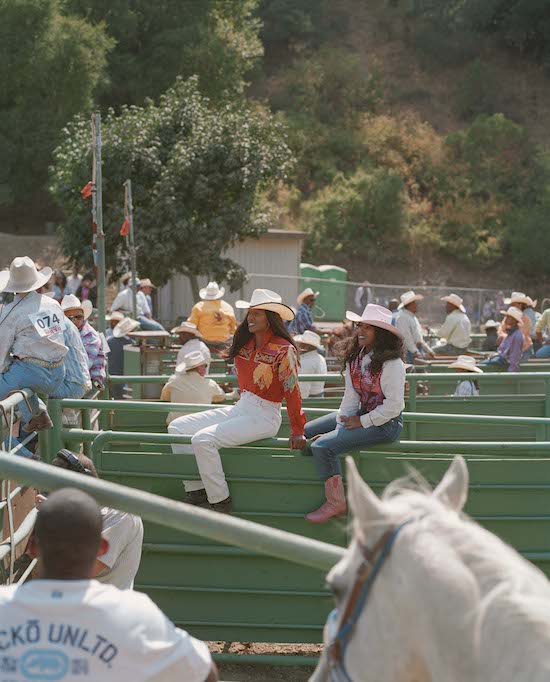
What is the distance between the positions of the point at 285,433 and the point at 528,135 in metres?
41.1

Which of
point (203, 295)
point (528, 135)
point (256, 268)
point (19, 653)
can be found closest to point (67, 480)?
point (19, 653)

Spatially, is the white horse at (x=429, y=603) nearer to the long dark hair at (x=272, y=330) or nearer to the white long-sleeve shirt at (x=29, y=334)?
the long dark hair at (x=272, y=330)

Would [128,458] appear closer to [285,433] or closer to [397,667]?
[285,433]

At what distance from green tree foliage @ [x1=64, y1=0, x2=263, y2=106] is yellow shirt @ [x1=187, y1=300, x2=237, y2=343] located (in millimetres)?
29566

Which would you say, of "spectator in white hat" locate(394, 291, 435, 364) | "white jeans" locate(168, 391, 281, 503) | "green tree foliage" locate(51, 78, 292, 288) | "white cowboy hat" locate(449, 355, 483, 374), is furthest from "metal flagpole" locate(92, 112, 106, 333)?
"green tree foliage" locate(51, 78, 292, 288)

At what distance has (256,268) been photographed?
29.7 metres

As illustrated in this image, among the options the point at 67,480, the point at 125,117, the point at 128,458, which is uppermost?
the point at 125,117

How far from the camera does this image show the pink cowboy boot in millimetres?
5582

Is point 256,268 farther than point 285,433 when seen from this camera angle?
Yes

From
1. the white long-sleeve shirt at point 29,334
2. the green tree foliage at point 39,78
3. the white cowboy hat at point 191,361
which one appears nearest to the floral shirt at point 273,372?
the white long-sleeve shirt at point 29,334

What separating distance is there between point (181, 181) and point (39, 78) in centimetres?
1538

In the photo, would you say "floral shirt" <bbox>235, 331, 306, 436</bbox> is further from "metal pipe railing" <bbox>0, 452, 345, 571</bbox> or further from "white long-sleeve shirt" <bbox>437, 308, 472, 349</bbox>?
"white long-sleeve shirt" <bbox>437, 308, 472, 349</bbox>

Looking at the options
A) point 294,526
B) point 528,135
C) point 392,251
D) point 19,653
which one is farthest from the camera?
point 528,135

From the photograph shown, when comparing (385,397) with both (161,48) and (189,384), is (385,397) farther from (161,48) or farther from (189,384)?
(161,48)
